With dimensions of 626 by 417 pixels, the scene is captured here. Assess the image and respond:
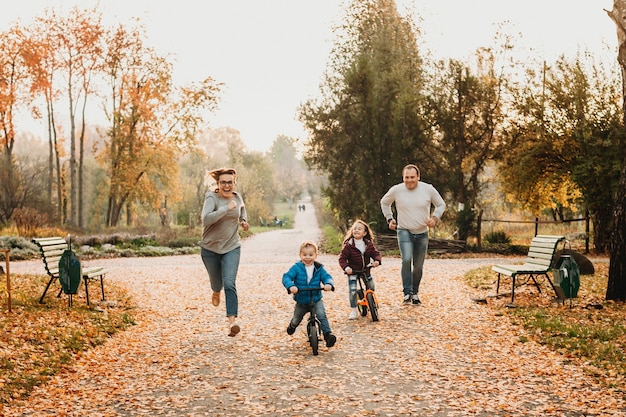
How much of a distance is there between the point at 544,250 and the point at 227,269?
5263 millimetres

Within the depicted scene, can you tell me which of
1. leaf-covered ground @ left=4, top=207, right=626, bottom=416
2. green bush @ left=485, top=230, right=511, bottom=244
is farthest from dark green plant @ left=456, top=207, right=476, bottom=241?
leaf-covered ground @ left=4, top=207, right=626, bottom=416

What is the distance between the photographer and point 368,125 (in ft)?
81.7

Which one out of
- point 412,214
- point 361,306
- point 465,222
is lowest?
point 361,306

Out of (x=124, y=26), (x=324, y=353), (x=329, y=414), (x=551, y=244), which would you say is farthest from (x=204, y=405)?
(x=124, y=26)

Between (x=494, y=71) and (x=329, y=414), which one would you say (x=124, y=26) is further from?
(x=329, y=414)

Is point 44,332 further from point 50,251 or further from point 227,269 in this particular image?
point 50,251

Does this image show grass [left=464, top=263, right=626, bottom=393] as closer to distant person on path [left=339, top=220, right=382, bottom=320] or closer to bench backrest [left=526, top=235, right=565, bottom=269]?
bench backrest [left=526, top=235, right=565, bottom=269]

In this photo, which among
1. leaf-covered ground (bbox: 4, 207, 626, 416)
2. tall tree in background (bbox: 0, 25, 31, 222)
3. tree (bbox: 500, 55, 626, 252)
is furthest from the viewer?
tall tree in background (bbox: 0, 25, 31, 222)

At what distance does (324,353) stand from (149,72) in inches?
1127

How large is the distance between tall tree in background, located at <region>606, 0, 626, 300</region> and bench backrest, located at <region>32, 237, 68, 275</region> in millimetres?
8460

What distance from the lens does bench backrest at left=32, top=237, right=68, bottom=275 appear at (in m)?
10.4

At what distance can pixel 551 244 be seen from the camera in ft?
35.0

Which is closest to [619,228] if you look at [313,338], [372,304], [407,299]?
[407,299]

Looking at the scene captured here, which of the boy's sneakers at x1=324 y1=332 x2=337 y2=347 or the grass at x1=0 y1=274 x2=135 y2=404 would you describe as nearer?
the grass at x1=0 y1=274 x2=135 y2=404
